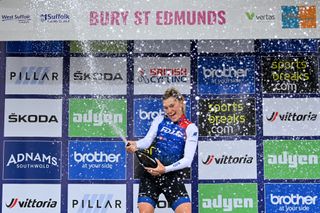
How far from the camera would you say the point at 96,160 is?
4.89 metres

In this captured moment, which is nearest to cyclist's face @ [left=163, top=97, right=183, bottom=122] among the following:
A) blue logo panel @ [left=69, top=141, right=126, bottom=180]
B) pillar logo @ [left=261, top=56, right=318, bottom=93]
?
blue logo panel @ [left=69, top=141, right=126, bottom=180]

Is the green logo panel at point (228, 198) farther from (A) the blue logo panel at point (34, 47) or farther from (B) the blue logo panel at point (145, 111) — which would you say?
(A) the blue logo panel at point (34, 47)

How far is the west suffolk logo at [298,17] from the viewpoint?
184 inches

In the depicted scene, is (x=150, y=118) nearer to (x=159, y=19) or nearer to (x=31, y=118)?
(x=159, y=19)

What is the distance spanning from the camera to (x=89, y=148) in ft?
16.0

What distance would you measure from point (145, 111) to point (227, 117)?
0.64 metres

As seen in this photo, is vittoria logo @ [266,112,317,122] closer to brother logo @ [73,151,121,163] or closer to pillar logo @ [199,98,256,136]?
pillar logo @ [199,98,256,136]

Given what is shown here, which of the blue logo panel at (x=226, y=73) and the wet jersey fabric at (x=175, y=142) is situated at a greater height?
the blue logo panel at (x=226, y=73)

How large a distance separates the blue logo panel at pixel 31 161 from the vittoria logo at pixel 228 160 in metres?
1.15

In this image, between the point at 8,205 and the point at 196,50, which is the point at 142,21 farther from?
the point at 8,205

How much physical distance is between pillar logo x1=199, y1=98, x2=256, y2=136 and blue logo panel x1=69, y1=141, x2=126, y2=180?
2.22 feet

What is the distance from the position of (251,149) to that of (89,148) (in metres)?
1.25

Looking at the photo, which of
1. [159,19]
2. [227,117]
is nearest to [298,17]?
[227,117]

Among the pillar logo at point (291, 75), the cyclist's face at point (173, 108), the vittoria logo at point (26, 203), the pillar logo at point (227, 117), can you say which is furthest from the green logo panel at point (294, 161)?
the vittoria logo at point (26, 203)
